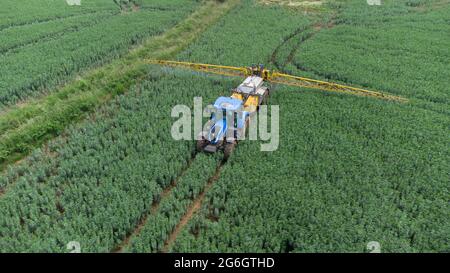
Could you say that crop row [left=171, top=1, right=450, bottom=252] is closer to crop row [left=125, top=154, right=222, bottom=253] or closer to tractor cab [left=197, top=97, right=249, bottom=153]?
crop row [left=125, top=154, right=222, bottom=253]

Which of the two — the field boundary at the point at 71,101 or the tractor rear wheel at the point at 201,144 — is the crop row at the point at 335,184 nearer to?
the tractor rear wheel at the point at 201,144

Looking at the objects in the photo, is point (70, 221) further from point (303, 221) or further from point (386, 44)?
point (386, 44)

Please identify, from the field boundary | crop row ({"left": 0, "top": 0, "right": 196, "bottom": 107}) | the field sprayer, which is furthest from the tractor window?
crop row ({"left": 0, "top": 0, "right": 196, "bottom": 107})

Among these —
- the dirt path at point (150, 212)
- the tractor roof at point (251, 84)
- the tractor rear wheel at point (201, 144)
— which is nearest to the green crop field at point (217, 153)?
the dirt path at point (150, 212)

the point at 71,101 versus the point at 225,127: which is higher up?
the point at 71,101

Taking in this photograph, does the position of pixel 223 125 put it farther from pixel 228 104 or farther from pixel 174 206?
pixel 174 206

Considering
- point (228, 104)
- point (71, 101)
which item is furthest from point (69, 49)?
point (228, 104)
